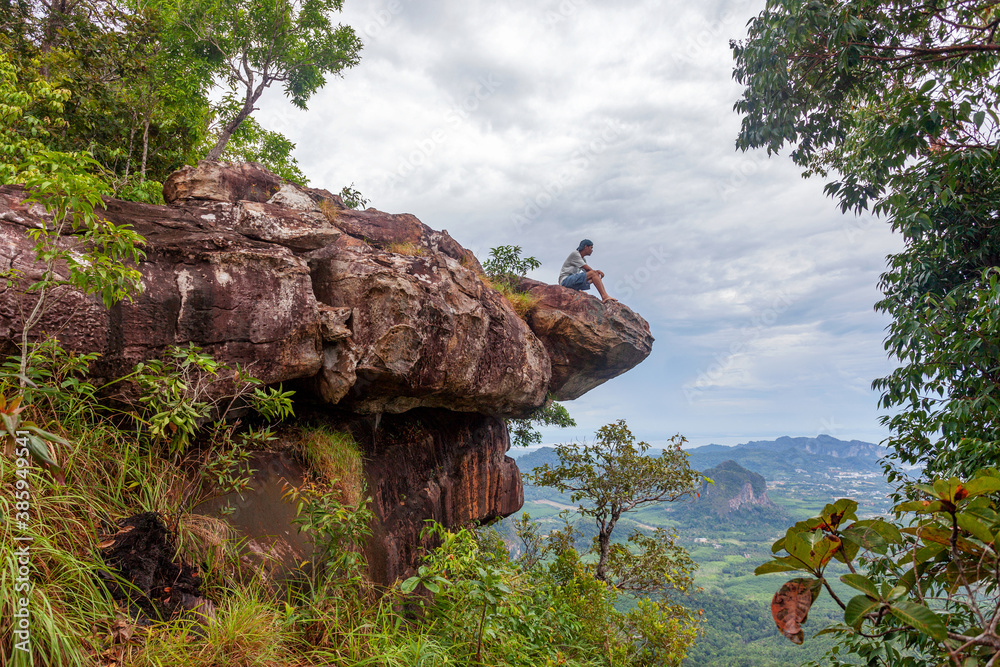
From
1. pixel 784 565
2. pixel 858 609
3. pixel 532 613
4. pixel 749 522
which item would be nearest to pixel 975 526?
pixel 858 609

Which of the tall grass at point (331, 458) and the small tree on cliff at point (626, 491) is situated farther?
the small tree on cliff at point (626, 491)

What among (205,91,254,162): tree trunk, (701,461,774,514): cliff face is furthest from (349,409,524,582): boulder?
(701,461,774,514): cliff face

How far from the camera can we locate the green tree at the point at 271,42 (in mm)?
13414

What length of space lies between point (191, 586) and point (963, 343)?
9.41 metres

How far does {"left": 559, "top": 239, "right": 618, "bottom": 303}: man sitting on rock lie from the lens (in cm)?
1154

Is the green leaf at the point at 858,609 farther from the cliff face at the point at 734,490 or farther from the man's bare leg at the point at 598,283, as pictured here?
the cliff face at the point at 734,490

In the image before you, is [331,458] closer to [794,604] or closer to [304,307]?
[304,307]

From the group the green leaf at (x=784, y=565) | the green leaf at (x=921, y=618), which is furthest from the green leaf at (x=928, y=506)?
the green leaf at (x=784, y=565)

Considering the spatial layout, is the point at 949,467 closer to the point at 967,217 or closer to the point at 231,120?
the point at 967,217

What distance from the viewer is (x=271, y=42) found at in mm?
14086

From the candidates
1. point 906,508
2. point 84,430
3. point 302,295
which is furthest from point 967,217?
point 84,430

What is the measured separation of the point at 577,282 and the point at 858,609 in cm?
992

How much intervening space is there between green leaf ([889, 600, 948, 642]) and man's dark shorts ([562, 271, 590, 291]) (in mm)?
9969

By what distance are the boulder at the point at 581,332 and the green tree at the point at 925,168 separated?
4.91 meters
